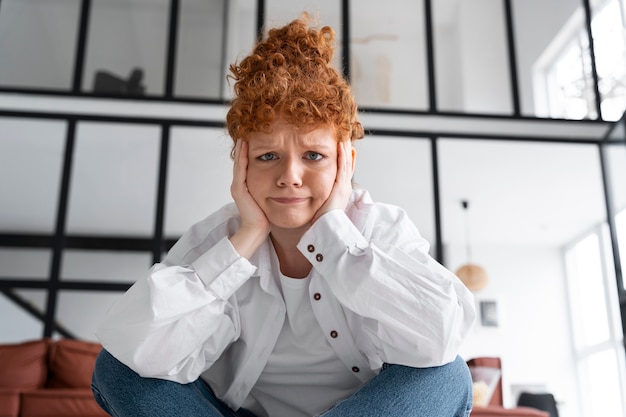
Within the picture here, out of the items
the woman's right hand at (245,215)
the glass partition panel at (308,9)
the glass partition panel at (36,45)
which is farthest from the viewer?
the glass partition panel at (308,9)

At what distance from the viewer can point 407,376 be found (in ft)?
3.68

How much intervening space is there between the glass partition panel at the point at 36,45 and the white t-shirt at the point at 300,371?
420 centimetres

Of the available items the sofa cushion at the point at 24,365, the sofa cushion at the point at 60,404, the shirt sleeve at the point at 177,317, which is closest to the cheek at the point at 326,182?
the shirt sleeve at the point at 177,317

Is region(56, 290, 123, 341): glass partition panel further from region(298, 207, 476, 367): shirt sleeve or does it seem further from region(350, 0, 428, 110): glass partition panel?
region(298, 207, 476, 367): shirt sleeve

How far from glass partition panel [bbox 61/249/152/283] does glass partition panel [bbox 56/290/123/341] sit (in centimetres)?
11

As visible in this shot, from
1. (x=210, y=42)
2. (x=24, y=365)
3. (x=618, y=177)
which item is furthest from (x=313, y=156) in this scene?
(x=210, y=42)

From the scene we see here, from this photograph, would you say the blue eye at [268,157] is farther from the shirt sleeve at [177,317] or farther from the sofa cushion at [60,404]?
the sofa cushion at [60,404]

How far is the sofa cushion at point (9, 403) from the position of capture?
257 centimetres

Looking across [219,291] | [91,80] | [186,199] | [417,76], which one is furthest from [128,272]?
[219,291]

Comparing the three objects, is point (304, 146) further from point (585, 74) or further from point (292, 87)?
point (585, 74)

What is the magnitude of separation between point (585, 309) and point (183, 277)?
4.46 meters

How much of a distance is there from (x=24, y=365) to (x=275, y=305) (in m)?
1.95

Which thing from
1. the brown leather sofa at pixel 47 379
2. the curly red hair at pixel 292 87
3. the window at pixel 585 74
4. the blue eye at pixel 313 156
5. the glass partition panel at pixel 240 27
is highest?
the glass partition panel at pixel 240 27

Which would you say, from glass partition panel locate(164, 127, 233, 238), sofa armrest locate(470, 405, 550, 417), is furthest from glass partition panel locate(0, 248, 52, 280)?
sofa armrest locate(470, 405, 550, 417)
